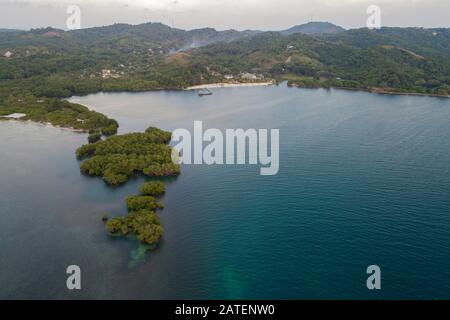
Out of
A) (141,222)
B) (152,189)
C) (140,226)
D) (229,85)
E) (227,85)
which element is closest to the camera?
(140,226)

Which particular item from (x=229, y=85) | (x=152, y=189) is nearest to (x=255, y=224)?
(x=152, y=189)

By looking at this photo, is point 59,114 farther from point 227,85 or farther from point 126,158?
point 227,85

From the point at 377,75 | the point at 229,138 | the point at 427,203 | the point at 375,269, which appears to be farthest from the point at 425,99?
the point at 375,269

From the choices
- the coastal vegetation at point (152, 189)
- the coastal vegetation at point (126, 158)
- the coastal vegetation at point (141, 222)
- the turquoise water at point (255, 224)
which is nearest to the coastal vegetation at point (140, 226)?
the coastal vegetation at point (141, 222)

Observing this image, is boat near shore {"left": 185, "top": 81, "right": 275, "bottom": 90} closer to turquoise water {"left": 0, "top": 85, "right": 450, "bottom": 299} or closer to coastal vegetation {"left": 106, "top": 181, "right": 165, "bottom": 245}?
turquoise water {"left": 0, "top": 85, "right": 450, "bottom": 299}

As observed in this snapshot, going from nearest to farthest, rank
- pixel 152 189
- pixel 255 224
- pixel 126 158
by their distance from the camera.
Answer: pixel 255 224
pixel 152 189
pixel 126 158

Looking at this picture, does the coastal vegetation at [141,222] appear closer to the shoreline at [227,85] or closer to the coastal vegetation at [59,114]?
the coastal vegetation at [59,114]

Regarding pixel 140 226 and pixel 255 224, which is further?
pixel 255 224
